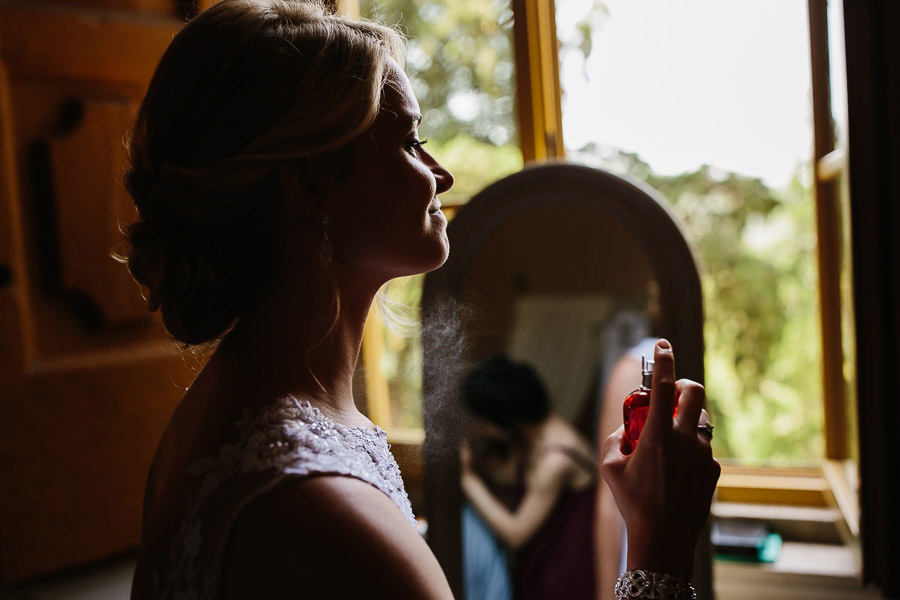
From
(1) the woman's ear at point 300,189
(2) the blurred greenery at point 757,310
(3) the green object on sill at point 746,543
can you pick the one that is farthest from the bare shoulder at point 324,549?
(2) the blurred greenery at point 757,310

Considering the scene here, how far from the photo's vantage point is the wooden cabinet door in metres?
1.36

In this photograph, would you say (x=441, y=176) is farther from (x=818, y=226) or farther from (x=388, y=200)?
(x=818, y=226)

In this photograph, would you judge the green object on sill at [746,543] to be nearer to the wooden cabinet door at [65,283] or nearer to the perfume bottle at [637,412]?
the perfume bottle at [637,412]

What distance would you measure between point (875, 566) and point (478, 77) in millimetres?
1120

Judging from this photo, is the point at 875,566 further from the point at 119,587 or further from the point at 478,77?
the point at 119,587

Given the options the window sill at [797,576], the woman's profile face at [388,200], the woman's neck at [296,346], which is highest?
the woman's profile face at [388,200]

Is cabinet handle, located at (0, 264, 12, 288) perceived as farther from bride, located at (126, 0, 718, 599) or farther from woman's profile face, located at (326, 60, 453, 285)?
woman's profile face, located at (326, 60, 453, 285)

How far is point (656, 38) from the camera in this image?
135 cm

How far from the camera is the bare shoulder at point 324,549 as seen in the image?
1.78 feet

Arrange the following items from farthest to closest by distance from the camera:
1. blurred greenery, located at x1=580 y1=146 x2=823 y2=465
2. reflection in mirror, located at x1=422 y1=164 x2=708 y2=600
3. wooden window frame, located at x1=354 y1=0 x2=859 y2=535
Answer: blurred greenery, located at x1=580 y1=146 x2=823 y2=465 → wooden window frame, located at x1=354 y1=0 x2=859 y2=535 → reflection in mirror, located at x1=422 y1=164 x2=708 y2=600

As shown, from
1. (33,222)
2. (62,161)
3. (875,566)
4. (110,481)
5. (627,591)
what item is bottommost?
(875,566)

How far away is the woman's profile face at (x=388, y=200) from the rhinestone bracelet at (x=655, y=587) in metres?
0.32

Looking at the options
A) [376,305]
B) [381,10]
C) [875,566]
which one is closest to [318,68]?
[381,10]

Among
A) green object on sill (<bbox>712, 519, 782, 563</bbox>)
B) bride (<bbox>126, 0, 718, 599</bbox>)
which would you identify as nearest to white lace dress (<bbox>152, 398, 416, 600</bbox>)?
bride (<bbox>126, 0, 718, 599</bbox>)
